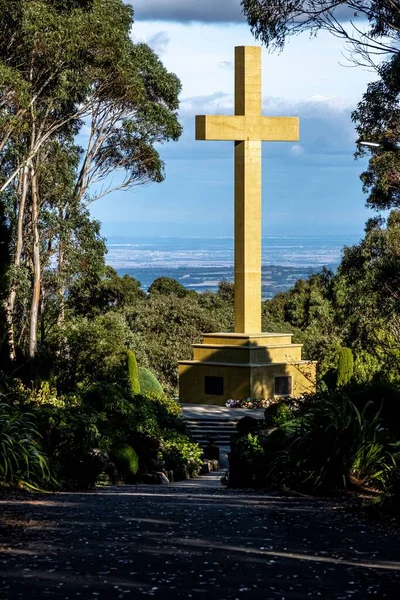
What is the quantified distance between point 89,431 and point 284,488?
14.2 ft

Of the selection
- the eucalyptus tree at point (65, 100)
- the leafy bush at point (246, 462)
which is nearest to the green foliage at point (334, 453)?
the leafy bush at point (246, 462)

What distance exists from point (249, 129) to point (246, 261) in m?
4.06

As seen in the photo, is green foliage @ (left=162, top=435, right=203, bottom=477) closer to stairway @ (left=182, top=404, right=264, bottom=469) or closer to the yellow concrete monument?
stairway @ (left=182, top=404, right=264, bottom=469)

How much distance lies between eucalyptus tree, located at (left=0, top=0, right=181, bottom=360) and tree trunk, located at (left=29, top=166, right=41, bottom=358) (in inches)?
1.2

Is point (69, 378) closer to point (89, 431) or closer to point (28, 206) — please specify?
point (28, 206)

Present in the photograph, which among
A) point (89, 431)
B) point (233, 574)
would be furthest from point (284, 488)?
point (233, 574)

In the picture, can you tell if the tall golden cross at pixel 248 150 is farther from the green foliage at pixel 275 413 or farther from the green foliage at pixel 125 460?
the green foliage at pixel 125 460

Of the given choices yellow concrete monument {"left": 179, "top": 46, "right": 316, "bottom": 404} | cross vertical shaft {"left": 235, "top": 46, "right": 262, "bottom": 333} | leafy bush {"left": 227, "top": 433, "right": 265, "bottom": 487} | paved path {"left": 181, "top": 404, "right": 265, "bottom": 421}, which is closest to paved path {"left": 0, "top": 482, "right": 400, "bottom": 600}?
leafy bush {"left": 227, "top": 433, "right": 265, "bottom": 487}

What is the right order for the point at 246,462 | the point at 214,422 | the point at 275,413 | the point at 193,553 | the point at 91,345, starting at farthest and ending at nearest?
the point at 91,345
the point at 214,422
the point at 275,413
the point at 246,462
the point at 193,553

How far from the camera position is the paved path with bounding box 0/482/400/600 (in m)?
5.73

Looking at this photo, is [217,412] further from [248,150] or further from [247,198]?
[248,150]

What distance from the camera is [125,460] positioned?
52.8 feet

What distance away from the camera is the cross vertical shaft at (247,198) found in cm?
3312

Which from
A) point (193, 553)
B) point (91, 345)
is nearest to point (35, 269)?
point (91, 345)
